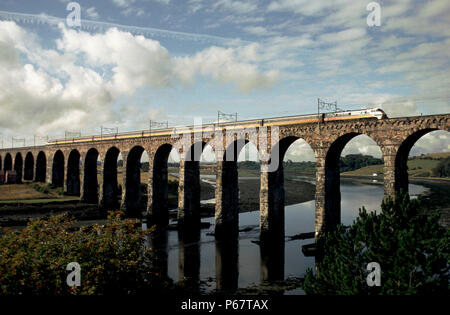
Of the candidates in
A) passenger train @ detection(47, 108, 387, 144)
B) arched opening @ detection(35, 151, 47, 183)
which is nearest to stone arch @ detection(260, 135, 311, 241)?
passenger train @ detection(47, 108, 387, 144)

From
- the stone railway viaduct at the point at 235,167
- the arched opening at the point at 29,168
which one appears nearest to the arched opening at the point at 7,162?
the arched opening at the point at 29,168

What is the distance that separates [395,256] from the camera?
14.1 metres

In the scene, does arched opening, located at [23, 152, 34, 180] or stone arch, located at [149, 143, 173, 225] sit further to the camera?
arched opening, located at [23, 152, 34, 180]

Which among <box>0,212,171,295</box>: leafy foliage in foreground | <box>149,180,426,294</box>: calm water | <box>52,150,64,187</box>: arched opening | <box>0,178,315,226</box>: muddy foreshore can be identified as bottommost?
<box>149,180,426,294</box>: calm water

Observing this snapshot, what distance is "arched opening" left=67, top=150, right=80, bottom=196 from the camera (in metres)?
66.6

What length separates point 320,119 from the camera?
31.9 m

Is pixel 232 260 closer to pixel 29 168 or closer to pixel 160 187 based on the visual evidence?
pixel 160 187

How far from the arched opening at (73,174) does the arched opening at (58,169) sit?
574 centimetres

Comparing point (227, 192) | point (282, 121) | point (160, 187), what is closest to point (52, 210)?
point (160, 187)

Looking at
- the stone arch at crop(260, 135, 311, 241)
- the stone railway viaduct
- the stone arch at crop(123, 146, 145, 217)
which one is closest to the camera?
the stone railway viaduct

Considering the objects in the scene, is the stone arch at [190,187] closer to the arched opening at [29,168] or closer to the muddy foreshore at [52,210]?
the muddy foreshore at [52,210]

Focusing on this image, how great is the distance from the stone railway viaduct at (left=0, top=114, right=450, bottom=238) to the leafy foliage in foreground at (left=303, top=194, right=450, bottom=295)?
31.3ft

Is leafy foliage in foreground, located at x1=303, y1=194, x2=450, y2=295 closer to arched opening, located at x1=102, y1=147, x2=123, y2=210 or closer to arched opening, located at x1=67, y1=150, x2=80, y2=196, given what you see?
arched opening, located at x1=102, y1=147, x2=123, y2=210

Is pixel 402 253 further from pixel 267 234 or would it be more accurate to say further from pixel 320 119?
pixel 267 234
